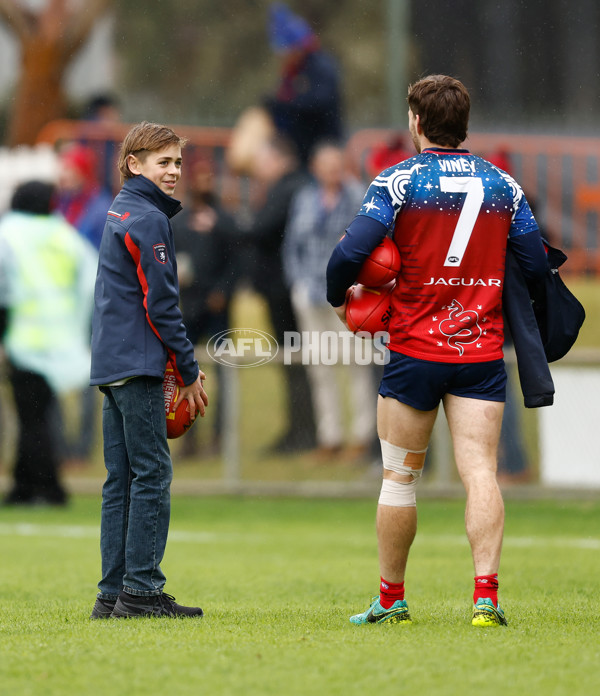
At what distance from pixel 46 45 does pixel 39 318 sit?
911cm

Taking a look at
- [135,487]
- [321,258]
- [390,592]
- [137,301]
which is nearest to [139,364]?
[137,301]

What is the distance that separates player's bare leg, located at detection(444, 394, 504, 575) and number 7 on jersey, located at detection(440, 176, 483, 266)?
1.71 feet

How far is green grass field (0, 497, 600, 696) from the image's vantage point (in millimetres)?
3979

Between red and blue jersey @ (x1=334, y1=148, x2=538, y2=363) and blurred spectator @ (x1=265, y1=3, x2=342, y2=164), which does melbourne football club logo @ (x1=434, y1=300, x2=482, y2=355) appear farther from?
blurred spectator @ (x1=265, y1=3, x2=342, y2=164)

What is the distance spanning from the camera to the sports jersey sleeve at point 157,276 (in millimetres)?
4895

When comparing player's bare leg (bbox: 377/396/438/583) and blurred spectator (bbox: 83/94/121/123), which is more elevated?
blurred spectator (bbox: 83/94/121/123)

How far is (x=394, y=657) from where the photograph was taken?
426cm

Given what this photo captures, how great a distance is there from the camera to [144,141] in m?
5.09

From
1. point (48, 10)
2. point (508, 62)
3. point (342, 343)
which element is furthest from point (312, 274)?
point (48, 10)

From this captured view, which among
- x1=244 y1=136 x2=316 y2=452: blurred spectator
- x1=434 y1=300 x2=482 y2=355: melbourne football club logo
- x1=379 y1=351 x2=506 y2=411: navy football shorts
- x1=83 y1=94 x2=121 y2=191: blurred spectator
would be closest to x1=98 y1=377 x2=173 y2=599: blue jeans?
x1=379 y1=351 x2=506 y2=411: navy football shorts

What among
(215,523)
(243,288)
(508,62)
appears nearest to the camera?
(215,523)

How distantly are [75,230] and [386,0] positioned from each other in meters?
7.72

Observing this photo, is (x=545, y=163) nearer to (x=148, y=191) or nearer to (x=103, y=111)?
(x=103, y=111)

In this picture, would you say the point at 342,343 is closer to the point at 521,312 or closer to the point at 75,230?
the point at 75,230
